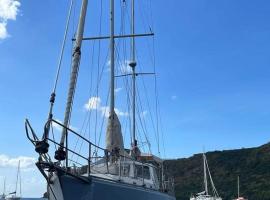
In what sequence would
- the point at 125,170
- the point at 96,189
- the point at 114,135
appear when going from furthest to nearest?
1. the point at 114,135
2. the point at 125,170
3. the point at 96,189

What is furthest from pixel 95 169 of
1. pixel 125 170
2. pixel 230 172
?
pixel 230 172

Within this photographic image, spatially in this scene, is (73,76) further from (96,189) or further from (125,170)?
(125,170)

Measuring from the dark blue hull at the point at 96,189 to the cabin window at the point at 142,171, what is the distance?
2017 mm

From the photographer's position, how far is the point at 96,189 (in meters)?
14.1

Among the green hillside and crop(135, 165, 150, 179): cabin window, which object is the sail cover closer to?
crop(135, 165, 150, 179): cabin window

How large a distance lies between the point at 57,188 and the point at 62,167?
2.24 ft

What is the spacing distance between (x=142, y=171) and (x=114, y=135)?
5.87 feet

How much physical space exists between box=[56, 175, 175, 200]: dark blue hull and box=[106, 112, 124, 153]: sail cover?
8.78 ft

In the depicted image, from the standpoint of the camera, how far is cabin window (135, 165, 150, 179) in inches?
724

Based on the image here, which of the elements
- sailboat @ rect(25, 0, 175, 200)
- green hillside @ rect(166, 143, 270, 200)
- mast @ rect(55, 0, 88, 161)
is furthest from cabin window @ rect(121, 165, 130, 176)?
green hillside @ rect(166, 143, 270, 200)

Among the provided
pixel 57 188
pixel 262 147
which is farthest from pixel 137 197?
pixel 262 147

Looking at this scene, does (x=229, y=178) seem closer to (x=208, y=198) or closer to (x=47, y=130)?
(x=208, y=198)

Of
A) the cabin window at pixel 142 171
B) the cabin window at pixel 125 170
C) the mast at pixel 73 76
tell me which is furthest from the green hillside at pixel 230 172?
the mast at pixel 73 76

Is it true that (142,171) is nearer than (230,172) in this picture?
Yes
